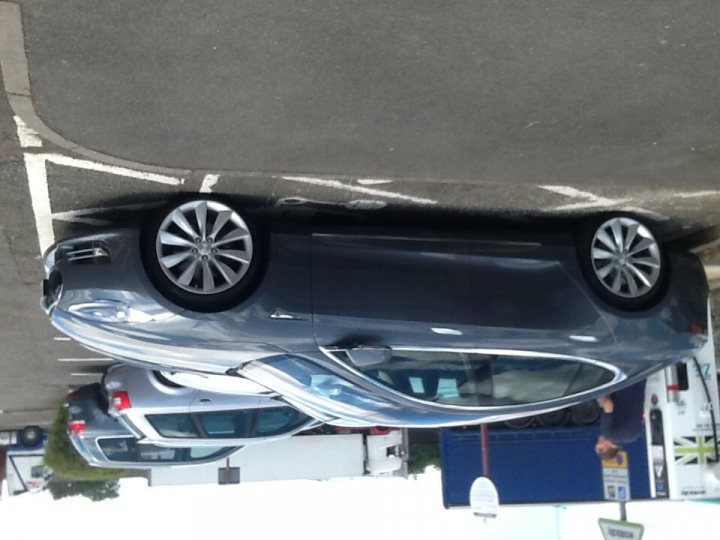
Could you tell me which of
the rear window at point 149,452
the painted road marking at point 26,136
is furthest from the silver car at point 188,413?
the painted road marking at point 26,136

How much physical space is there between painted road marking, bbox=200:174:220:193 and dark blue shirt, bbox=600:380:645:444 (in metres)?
4.77

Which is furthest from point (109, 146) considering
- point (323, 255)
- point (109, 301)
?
point (323, 255)

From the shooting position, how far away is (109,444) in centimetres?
1347

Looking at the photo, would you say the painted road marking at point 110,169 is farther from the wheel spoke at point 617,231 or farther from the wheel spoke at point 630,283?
the wheel spoke at point 630,283

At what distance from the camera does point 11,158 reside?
231 inches

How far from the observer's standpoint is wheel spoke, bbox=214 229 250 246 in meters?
6.25

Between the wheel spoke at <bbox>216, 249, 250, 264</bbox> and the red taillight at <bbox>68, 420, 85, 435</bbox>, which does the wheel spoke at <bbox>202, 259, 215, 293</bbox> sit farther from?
the red taillight at <bbox>68, 420, 85, 435</bbox>

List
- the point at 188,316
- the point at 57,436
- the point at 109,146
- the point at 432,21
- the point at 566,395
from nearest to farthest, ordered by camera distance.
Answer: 1. the point at 432,21
2. the point at 109,146
3. the point at 188,316
4. the point at 566,395
5. the point at 57,436

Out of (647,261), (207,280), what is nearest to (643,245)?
(647,261)

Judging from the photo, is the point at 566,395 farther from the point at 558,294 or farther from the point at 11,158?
the point at 11,158

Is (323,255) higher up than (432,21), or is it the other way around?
(432,21)

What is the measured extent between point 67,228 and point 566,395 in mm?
3900

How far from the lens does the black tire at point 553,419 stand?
12.6 m

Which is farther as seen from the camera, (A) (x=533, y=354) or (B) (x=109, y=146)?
(A) (x=533, y=354)
